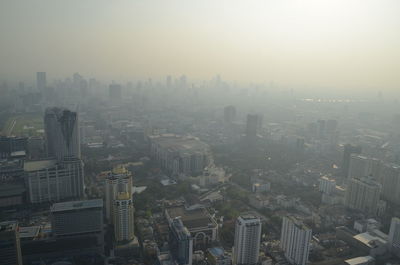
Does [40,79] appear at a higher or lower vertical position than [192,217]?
higher

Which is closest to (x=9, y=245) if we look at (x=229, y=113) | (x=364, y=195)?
(x=364, y=195)

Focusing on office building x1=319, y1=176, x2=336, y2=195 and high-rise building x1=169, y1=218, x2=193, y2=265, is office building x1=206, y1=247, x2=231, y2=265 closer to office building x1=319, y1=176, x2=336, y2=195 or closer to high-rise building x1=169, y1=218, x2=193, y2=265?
high-rise building x1=169, y1=218, x2=193, y2=265

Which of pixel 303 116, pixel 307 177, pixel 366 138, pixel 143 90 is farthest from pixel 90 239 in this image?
pixel 143 90

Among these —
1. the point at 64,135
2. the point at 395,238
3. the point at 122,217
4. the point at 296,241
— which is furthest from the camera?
the point at 64,135

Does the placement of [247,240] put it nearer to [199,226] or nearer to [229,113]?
[199,226]

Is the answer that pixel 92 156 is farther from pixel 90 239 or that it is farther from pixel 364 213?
pixel 364 213

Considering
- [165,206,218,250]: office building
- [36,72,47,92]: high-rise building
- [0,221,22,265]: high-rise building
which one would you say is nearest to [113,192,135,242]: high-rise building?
[165,206,218,250]: office building
